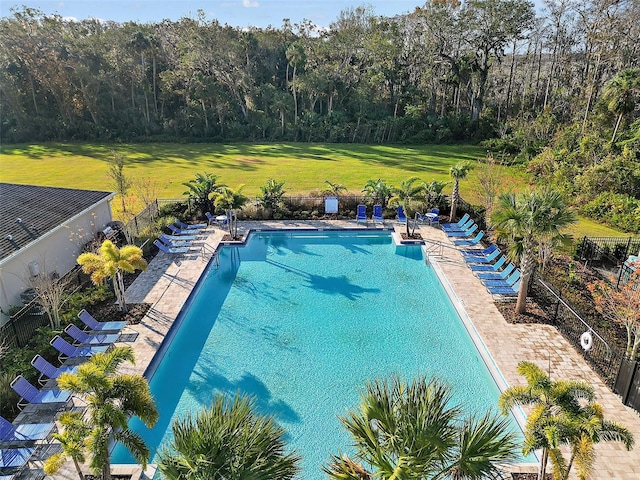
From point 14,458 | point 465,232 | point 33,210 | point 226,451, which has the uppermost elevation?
point 33,210

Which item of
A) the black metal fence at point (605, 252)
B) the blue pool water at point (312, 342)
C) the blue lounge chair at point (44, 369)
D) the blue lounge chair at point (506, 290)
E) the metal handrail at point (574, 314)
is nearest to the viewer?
the blue lounge chair at point (44, 369)

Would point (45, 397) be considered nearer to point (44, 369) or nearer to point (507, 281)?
point (44, 369)

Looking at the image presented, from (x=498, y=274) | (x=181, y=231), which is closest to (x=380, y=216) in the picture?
(x=498, y=274)

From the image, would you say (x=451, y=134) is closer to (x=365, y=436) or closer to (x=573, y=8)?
(x=573, y=8)

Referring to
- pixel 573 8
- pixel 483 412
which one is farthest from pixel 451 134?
pixel 483 412

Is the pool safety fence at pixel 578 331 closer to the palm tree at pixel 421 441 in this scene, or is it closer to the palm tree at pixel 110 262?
the palm tree at pixel 421 441

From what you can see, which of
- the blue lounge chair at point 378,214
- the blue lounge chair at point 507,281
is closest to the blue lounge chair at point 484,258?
the blue lounge chair at point 507,281
